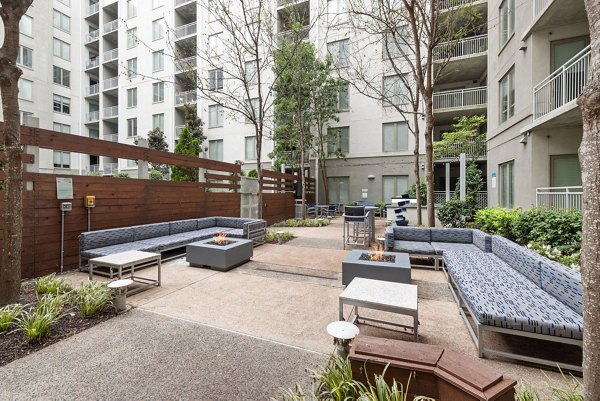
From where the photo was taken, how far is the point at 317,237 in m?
10.6

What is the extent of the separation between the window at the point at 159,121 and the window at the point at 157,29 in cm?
629

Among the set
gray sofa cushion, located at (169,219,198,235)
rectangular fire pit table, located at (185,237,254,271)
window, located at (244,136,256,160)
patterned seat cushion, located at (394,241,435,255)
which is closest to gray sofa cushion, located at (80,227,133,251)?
gray sofa cushion, located at (169,219,198,235)

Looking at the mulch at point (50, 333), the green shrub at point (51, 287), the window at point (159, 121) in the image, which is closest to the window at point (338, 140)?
the window at point (159, 121)

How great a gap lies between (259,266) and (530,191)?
844 cm

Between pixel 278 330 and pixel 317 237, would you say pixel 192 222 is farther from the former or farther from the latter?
pixel 278 330

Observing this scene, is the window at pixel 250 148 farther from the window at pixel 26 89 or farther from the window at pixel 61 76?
the window at pixel 61 76

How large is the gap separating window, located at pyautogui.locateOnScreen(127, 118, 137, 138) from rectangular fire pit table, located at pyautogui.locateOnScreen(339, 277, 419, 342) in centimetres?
2551

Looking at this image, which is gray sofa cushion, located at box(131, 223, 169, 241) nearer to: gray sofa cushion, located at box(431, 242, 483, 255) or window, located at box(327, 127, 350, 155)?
gray sofa cushion, located at box(431, 242, 483, 255)

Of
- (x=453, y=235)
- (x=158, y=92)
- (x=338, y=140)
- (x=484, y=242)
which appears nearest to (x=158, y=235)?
(x=453, y=235)

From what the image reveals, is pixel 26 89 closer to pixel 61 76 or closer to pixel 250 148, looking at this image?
pixel 61 76

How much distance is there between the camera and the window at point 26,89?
65.4ft

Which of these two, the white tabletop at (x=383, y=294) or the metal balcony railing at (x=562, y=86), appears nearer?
the white tabletop at (x=383, y=294)

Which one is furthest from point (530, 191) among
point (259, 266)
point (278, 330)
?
point (278, 330)

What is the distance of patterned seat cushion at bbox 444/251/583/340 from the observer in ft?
8.25
